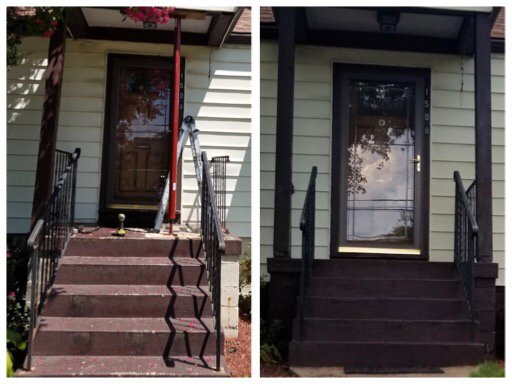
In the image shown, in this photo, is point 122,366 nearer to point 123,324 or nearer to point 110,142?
point 123,324

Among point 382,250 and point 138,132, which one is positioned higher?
point 138,132

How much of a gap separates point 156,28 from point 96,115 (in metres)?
0.99

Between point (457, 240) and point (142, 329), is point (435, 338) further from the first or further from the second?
point (142, 329)

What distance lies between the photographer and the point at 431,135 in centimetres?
471

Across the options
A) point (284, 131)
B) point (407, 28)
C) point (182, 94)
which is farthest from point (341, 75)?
point (182, 94)

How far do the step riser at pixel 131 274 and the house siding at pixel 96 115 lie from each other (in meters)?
1.10

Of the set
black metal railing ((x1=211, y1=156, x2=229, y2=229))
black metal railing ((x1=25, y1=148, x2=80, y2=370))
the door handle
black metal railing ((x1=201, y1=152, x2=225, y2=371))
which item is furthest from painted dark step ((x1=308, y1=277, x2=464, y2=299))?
black metal railing ((x1=25, y1=148, x2=80, y2=370))

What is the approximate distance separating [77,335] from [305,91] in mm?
2718

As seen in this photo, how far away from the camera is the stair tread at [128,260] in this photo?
3.85 m

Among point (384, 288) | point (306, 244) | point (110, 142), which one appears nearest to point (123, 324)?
point (306, 244)

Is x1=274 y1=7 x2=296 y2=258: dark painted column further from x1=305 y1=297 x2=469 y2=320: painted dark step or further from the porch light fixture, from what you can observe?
the porch light fixture

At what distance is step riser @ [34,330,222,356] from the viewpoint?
3291mm

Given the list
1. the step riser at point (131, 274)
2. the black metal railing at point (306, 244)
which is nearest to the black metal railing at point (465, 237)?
the black metal railing at point (306, 244)

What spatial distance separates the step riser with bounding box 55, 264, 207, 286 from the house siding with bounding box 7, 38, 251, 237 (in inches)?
43.5
